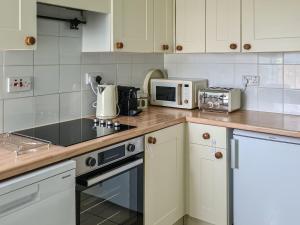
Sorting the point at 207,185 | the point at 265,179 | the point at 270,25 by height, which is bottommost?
the point at 207,185

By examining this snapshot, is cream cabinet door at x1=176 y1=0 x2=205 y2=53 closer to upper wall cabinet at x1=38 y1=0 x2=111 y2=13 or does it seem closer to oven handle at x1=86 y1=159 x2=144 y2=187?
upper wall cabinet at x1=38 y1=0 x2=111 y2=13

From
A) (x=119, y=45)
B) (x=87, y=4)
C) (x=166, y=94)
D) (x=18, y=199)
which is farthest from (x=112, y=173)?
(x=166, y=94)

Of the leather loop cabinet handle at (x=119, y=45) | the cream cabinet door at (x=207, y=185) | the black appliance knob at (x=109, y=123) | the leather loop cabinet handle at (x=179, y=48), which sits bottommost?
the cream cabinet door at (x=207, y=185)

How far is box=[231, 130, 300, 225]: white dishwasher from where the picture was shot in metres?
2.03

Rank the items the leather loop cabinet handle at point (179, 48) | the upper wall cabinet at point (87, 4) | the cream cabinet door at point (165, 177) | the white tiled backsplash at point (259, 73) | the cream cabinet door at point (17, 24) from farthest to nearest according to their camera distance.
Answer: the leather loop cabinet handle at point (179, 48)
the white tiled backsplash at point (259, 73)
the cream cabinet door at point (165, 177)
the upper wall cabinet at point (87, 4)
the cream cabinet door at point (17, 24)

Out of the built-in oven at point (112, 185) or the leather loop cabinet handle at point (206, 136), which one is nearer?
the built-in oven at point (112, 185)

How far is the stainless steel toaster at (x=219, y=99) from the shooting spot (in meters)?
2.54

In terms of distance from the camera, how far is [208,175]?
2.37 metres

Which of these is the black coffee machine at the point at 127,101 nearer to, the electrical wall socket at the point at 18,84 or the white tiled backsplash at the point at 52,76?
the white tiled backsplash at the point at 52,76

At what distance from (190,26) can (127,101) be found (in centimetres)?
83

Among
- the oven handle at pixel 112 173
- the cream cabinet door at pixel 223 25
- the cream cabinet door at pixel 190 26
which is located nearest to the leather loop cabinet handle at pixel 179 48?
the cream cabinet door at pixel 190 26

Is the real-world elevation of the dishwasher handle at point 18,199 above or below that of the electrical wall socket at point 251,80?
below

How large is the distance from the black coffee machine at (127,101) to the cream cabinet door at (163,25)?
41cm

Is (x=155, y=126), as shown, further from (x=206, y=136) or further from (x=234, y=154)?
(x=234, y=154)
